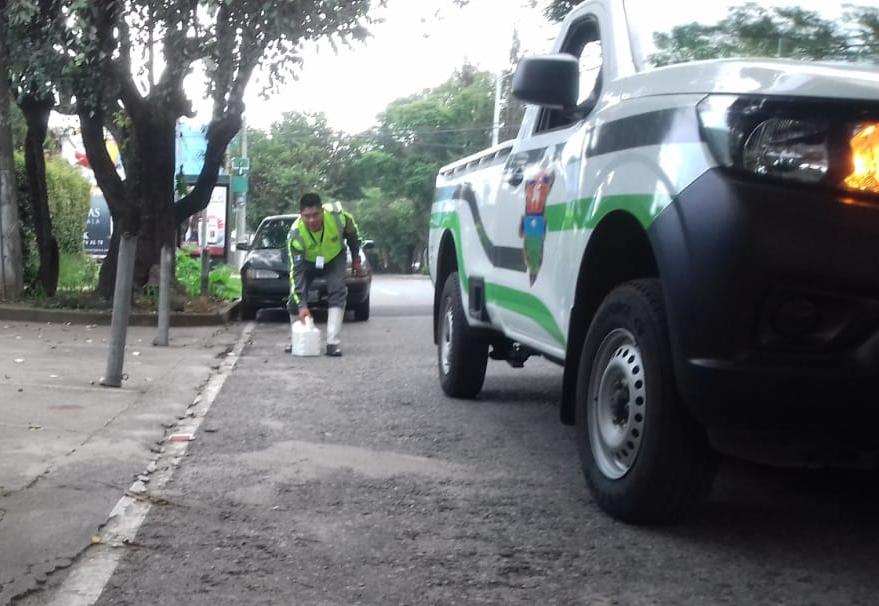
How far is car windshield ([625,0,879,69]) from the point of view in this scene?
4.88 metres

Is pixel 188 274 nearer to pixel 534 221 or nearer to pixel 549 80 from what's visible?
pixel 534 221

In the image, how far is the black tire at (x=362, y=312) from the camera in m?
16.6

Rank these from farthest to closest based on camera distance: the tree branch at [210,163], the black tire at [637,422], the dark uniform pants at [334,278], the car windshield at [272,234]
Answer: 1. the car windshield at [272,234]
2. the tree branch at [210,163]
3. the dark uniform pants at [334,278]
4. the black tire at [637,422]

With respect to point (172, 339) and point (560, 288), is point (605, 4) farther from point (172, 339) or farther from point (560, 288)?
point (172, 339)

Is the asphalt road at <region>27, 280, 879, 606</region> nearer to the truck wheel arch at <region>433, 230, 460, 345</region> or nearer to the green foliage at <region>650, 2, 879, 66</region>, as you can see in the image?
the truck wheel arch at <region>433, 230, 460, 345</region>

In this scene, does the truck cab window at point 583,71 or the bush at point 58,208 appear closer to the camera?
the truck cab window at point 583,71

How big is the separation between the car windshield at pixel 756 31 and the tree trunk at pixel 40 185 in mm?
11407

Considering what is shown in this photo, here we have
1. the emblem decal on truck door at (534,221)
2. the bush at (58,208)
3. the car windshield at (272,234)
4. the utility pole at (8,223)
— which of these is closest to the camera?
the emblem decal on truck door at (534,221)

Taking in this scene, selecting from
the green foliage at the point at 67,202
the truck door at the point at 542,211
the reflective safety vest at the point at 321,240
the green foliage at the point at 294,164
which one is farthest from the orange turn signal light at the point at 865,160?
the green foliage at the point at 294,164

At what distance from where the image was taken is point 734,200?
3.71m

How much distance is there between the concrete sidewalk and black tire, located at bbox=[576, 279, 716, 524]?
78.6 inches

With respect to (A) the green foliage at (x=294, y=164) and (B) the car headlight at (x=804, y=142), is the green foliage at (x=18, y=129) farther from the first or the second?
(A) the green foliage at (x=294, y=164)

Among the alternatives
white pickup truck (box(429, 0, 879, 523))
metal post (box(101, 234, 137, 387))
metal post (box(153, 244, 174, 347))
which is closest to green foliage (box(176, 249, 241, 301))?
metal post (box(153, 244, 174, 347))

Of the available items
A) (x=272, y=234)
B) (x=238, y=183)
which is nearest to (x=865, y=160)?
(x=272, y=234)
